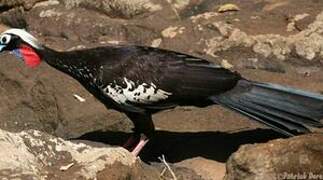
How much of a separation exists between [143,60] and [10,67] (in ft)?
6.74

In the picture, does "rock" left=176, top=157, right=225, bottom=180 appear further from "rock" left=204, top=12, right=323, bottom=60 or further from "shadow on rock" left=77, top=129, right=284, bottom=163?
"rock" left=204, top=12, right=323, bottom=60

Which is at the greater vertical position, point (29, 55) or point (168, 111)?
point (29, 55)

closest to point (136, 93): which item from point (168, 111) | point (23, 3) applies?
point (168, 111)

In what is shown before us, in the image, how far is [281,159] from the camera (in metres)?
3.92

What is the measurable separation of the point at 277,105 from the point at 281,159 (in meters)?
1.32

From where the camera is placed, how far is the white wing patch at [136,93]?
5.20 m

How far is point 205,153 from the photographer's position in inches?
213

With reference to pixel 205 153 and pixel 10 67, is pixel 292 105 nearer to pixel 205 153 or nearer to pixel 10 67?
pixel 205 153

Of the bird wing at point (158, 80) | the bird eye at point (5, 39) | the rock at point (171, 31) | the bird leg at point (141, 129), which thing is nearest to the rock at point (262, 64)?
the rock at point (171, 31)

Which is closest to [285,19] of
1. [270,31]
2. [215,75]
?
[270,31]

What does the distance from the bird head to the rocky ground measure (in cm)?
67

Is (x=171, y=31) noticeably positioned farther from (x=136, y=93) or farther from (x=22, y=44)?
(x=136, y=93)

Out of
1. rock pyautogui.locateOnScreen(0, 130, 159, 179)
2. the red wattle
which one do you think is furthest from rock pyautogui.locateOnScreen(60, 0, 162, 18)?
rock pyautogui.locateOnScreen(0, 130, 159, 179)

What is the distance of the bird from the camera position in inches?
202
